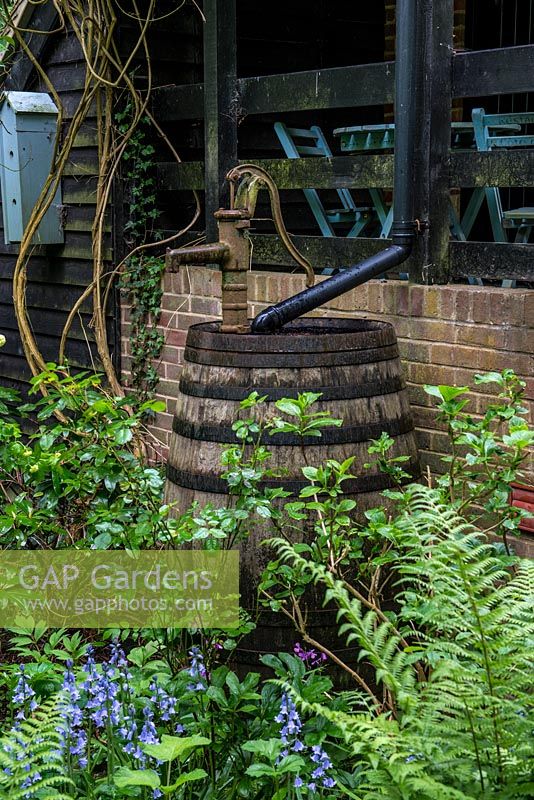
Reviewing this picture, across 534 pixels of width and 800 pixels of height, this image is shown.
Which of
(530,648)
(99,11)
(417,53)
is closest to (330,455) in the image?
(530,648)

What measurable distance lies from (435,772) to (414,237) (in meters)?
2.28

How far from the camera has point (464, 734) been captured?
1.63 m

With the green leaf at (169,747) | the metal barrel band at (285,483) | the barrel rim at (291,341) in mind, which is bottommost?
the green leaf at (169,747)

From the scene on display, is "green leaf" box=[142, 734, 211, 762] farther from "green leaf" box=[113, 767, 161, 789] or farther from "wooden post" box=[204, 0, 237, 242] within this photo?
"wooden post" box=[204, 0, 237, 242]

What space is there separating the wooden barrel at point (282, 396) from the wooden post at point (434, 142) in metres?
0.71

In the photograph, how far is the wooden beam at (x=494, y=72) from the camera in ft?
11.0

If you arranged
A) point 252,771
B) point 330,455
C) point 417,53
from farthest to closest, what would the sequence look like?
1. point 417,53
2. point 330,455
3. point 252,771

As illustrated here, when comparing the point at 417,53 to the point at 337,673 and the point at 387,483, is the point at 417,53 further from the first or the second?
the point at 337,673

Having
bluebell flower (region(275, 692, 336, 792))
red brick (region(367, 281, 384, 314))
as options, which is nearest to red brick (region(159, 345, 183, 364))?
red brick (region(367, 281, 384, 314))

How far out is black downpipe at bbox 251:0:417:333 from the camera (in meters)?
3.45

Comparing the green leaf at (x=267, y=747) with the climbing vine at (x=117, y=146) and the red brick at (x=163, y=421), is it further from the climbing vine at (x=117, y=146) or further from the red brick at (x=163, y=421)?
the climbing vine at (x=117, y=146)

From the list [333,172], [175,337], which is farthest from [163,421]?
[333,172]

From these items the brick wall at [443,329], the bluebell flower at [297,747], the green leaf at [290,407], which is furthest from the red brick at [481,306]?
the bluebell flower at [297,747]

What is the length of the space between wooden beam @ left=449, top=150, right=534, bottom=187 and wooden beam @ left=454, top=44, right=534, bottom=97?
20 centimetres
